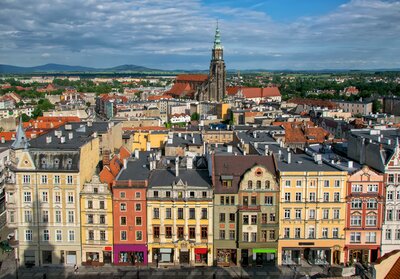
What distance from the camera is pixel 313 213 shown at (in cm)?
6353

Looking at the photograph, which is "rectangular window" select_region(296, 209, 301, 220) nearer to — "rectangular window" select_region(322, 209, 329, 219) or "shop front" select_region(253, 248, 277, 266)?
"rectangular window" select_region(322, 209, 329, 219)

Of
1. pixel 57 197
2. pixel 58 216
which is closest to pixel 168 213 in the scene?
pixel 58 216

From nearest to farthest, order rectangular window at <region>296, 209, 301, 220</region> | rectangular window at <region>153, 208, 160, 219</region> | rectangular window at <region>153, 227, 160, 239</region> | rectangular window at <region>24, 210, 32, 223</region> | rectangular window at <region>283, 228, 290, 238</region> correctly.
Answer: rectangular window at <region>153, 208, 160, 219</region> → rectangular window at <region>153, 227, 160, 239</region> → rectangular window at <region>296, 209, 301, 220</region> → rectangular window at <region>24, 210, 32, 223</region> → rectangular window at <region>283, 228, 290, 238</region>

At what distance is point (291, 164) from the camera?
2606 inches

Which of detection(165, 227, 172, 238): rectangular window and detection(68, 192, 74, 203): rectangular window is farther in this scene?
detection(68, 192, 74, 203): rectangular window

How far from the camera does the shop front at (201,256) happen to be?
63.3m

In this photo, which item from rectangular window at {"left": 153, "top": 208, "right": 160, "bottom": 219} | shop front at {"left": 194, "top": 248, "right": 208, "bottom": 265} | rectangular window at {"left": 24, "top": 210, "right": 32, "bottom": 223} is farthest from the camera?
rectangular window at {"left": 24, "top": 210, "right": 32, "bottom": 223}

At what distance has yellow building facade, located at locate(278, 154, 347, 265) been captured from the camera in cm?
6294

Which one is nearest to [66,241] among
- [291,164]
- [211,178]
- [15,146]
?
[15,146]

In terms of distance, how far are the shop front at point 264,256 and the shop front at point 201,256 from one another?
623 centimetres

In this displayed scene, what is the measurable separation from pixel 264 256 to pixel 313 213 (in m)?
8.35

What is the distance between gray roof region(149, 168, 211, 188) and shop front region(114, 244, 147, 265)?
26.9ft

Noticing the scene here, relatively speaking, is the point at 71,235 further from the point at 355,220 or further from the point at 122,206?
the point at 355,220

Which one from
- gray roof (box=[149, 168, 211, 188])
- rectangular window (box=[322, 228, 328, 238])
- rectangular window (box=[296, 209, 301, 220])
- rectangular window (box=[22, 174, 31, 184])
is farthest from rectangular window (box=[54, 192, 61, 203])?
rectangular window (box=[322, 228, 328, 238])
